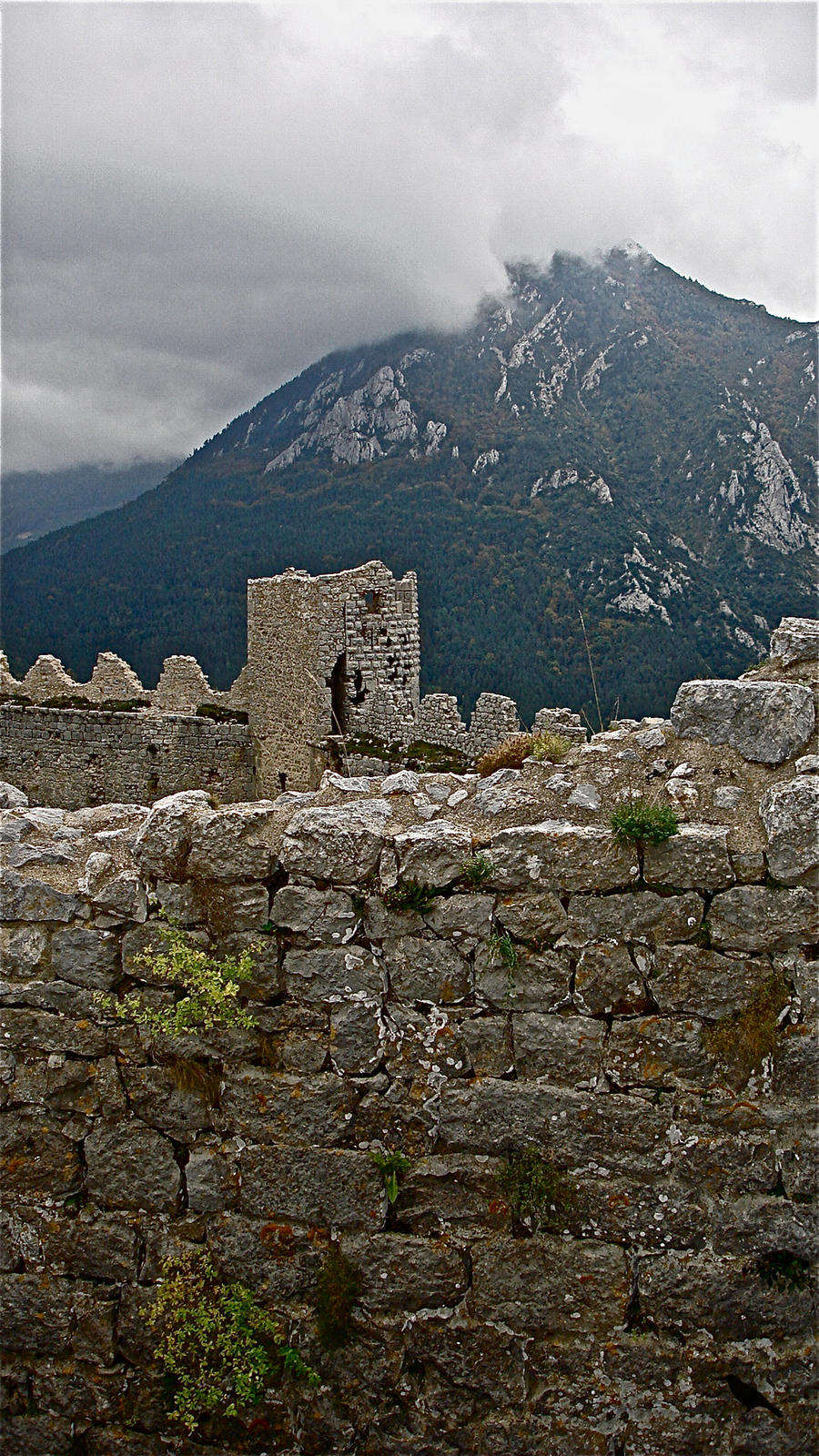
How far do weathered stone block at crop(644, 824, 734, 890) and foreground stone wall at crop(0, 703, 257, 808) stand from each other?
1318 cm

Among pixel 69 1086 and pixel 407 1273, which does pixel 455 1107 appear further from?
pixel 69 1086

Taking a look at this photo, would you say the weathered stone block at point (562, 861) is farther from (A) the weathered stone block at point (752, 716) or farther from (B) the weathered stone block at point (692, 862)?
(A) the weathered stone block at point (752, 716)

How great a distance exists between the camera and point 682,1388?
3875 mm

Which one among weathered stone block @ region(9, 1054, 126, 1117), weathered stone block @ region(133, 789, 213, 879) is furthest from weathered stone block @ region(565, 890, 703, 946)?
weathered stone block @ region(9, 1054, 126, 1117)

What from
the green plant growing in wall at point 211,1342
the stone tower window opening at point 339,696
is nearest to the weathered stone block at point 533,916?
the green plant growing in wall at point 211,1342

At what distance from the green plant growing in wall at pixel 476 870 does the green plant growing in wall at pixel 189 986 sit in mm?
938

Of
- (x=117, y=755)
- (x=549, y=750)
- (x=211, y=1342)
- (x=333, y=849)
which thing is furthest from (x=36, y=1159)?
(x=117, y=755)

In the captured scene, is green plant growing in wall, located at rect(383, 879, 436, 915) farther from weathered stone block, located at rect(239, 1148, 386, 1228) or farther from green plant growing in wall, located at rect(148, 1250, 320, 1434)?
green plant growing in wall, located at rect(148, 1250, 320, 1434)

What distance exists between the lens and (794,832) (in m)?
3.82

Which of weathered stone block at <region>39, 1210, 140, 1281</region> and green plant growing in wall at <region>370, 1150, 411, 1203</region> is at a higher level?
green plant growing in wall at <region>370, 1150, 411, 1203</region>

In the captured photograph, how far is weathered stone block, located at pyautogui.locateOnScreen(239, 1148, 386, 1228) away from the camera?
410 cm

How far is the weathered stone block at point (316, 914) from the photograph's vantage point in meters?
→ 4.11

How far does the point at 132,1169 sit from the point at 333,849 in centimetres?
169

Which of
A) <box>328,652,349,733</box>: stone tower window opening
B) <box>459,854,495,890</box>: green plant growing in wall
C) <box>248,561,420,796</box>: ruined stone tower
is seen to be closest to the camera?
<box>459,854,495,890</box>: green plant growing in wall
